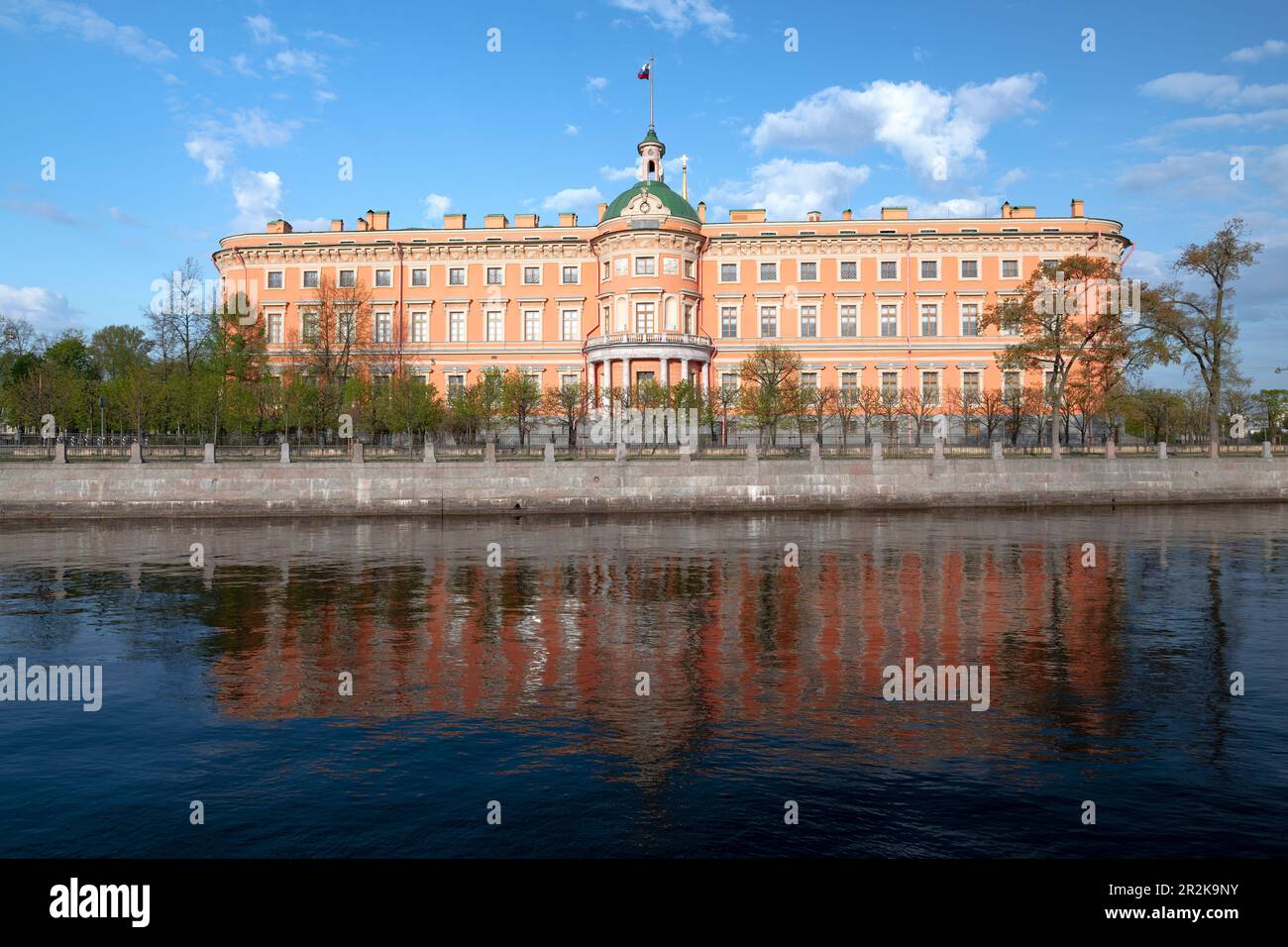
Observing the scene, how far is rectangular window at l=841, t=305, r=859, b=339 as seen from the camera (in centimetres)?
6844

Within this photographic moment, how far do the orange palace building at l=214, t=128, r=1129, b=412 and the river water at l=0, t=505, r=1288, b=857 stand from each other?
45272 mm

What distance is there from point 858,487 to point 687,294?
26848 mm

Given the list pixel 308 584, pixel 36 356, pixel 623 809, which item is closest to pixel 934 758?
pixel 623 809

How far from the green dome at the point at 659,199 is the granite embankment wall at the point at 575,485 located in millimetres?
28667

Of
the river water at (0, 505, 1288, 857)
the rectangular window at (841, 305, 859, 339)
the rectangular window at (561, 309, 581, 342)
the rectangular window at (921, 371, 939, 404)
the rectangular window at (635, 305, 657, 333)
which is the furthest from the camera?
the rectangular window at (561, 309, 581, 342)

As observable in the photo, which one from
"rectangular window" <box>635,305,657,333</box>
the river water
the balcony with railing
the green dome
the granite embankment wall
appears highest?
the green dome

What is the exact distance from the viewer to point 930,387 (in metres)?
65.5

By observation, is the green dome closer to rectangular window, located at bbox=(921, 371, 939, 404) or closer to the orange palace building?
the orange palace building

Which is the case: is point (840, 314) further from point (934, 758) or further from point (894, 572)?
point (934, 758)

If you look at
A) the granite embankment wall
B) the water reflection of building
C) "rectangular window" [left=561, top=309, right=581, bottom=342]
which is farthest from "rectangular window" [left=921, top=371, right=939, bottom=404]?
the water reflection of building

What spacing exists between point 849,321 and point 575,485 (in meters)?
34.5

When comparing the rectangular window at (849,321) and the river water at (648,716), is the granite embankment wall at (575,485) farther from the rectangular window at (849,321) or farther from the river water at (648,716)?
the rectangular window at (849,321)

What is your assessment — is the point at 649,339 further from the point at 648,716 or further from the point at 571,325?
the point at 648,716

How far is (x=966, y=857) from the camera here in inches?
269
